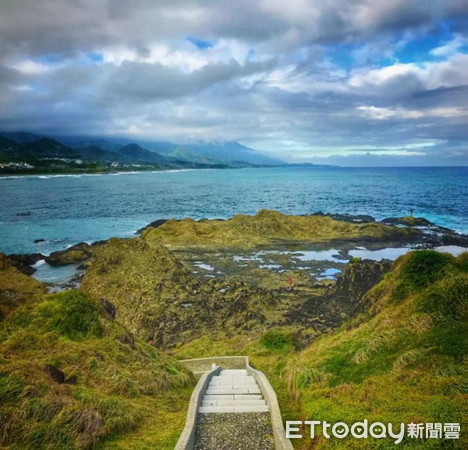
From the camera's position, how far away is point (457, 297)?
10805mm

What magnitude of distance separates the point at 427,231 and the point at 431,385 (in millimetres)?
55797

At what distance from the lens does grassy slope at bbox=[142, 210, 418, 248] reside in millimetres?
50000

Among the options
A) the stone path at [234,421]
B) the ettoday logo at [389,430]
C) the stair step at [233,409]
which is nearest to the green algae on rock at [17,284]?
the stone path at [234,421]

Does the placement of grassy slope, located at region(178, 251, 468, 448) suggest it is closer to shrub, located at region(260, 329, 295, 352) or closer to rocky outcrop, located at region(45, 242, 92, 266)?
shrub, located at region(260, 329, 295, 352)

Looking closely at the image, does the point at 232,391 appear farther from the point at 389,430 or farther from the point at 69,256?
the point at 69,256

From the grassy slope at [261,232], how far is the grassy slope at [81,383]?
35.7 metres

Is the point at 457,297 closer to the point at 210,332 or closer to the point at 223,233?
the point at 210,332

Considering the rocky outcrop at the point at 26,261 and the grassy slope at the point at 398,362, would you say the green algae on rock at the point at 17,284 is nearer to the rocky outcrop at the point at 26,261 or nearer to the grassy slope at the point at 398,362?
the rocky outcrop at the point at 26,261

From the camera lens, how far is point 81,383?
967 cm

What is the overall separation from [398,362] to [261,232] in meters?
42.5

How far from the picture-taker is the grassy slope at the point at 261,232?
164ft

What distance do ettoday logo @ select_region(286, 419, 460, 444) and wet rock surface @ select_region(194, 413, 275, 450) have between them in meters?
0.75

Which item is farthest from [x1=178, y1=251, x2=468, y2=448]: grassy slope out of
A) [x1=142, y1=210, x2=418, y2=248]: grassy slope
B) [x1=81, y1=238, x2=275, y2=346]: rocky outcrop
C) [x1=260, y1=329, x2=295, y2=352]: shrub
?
[x1=142, y1=210, x2=418, y2=248]: grassy slope

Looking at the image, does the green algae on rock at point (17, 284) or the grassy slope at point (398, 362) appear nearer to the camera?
the grassy slope at point (398, 362)
